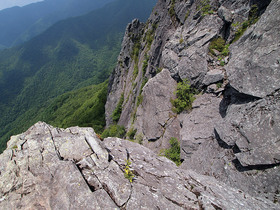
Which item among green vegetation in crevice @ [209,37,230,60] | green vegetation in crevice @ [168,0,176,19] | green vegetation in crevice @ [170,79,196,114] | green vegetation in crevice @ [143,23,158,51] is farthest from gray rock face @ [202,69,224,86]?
green vegetation in crevice @ [143,23,158,51]

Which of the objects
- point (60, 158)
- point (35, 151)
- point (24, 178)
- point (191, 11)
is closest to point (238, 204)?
point (60, 158)

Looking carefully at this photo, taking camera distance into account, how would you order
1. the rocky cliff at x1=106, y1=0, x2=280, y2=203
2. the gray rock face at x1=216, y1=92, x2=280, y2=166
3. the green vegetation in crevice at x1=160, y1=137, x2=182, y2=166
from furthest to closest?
the green vegetation in crevice at x1=160, y1=137, x2=182, y2=166
the rocky cliff at x1=106, y1=0, x2=280, y2=203
the gray rock face at x1=216, y1=92, x2=280, y2=166

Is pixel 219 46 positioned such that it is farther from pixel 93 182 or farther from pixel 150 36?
pixel 150 36

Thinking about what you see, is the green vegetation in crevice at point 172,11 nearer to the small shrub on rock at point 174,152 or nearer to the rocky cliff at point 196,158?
the rocky cliff at point 196,158

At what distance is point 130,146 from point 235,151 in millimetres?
7476

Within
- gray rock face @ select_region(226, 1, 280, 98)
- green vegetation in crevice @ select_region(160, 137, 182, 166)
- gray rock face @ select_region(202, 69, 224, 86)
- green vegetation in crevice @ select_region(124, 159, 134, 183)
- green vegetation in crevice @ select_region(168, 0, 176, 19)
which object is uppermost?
green vegetation in crevice @ select_region(168, 0, 176, 19)

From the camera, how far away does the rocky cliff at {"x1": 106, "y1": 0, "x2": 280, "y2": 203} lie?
27.9 ft

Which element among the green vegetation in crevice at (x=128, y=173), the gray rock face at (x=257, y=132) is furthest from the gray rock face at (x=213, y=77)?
the green vegetation in crevice at (x=128, y=173)

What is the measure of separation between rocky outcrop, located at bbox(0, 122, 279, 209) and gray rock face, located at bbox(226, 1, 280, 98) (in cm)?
672

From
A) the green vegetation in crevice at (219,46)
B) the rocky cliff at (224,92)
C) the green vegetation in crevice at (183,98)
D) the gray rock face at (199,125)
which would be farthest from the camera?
the green vegetation in crevice at (183,98)

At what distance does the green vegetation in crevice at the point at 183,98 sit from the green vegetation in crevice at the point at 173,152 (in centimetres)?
380

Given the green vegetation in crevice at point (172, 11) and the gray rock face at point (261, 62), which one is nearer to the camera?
the gray rock face at point (261, 62)

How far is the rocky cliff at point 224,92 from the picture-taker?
27.9 ft

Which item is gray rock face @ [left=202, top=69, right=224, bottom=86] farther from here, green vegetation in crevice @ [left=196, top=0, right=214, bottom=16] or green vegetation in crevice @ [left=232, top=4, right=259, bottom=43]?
green vegetation in crevice @ [left=196, top=0, right=214, bottom=16]
